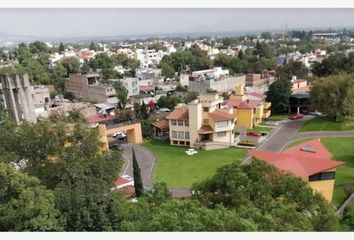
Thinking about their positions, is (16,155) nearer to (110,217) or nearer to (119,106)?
(110,217)

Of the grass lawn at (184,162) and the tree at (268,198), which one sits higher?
the tree at (268,198)

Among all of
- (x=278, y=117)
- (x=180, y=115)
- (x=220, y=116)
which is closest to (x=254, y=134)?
(x=220, y=116)

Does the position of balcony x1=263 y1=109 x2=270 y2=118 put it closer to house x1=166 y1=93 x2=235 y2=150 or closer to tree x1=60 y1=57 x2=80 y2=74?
house x1=166 y1=93 x2=235 y2=150

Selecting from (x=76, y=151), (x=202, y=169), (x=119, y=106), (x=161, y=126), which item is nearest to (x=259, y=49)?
(x=119, y=106)

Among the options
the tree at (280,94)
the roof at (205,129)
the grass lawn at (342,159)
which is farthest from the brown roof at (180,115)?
the tree at (280,94)

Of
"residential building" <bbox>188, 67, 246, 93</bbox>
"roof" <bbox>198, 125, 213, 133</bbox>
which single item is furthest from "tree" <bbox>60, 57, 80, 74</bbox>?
"roof" <bbox>198, 125, 213, 133</bbox>

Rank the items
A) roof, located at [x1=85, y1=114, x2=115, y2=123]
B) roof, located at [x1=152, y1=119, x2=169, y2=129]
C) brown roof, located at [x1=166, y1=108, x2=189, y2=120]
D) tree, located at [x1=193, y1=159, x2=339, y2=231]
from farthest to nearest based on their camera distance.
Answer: roof, located at [x1=85, y1=114, x2=115, y2=123]
roof, located at [x1=152, y1=119, x2=169, y2=129]
brown roof, located at [x1=166, y1=108, x2=189, y2=120]
tree, located at [x1=193, y1=159, x2=339, y2=231]

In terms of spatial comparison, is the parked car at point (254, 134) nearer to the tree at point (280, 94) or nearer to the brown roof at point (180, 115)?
the brown roof at point (180, 115)

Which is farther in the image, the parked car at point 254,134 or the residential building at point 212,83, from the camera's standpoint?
the residential building at point 212,83
